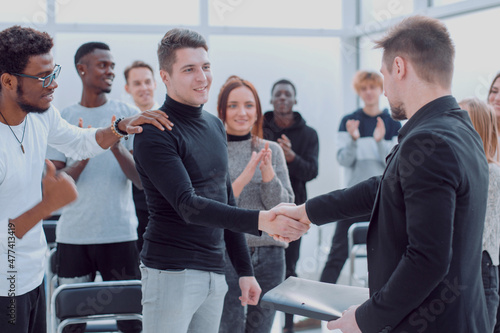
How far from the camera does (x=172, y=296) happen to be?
1554 mm

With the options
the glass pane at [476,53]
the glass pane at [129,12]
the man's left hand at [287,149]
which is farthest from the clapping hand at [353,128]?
the glass pane at [129,12]

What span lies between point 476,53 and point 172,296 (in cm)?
325

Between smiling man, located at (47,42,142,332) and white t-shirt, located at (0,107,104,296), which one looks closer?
white t-shirt, located at (0,107,104,296)

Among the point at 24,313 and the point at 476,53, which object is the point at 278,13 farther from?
the point at 24,313

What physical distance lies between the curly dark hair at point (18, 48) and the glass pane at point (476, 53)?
2.96 m

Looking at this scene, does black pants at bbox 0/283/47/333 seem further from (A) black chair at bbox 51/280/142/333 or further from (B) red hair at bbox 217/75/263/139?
(B) red hair at bbox 217/75/263/139

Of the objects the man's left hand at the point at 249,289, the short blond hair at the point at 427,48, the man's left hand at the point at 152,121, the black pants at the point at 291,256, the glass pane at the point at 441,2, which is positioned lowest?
the black pants at the point at 291,256

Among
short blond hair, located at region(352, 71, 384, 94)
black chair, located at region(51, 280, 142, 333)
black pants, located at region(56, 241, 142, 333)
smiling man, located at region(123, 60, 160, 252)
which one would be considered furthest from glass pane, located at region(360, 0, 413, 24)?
black chair, located at region(51, 280, 142, 333)

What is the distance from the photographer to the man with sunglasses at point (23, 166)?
1.51 meters

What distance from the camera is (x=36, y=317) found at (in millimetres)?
1659

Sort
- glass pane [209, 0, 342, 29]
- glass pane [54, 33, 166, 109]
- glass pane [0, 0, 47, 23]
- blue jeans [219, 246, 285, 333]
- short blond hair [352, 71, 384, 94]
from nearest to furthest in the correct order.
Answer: blue jeans [219, 246, 285, 333] → short blond hair [352, 71, 384, 94] → glass pane [0, 0, 47, 23] → glass pane [54, 33, 166, 109] → glass pane [209, 0, 342, 29]

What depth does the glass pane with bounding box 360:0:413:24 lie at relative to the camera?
443 centimetres

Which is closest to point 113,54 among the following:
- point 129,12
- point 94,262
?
point 129,12

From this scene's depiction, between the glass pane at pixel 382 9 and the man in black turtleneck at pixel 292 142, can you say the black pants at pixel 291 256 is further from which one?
the glass pane at pixel 382 9
